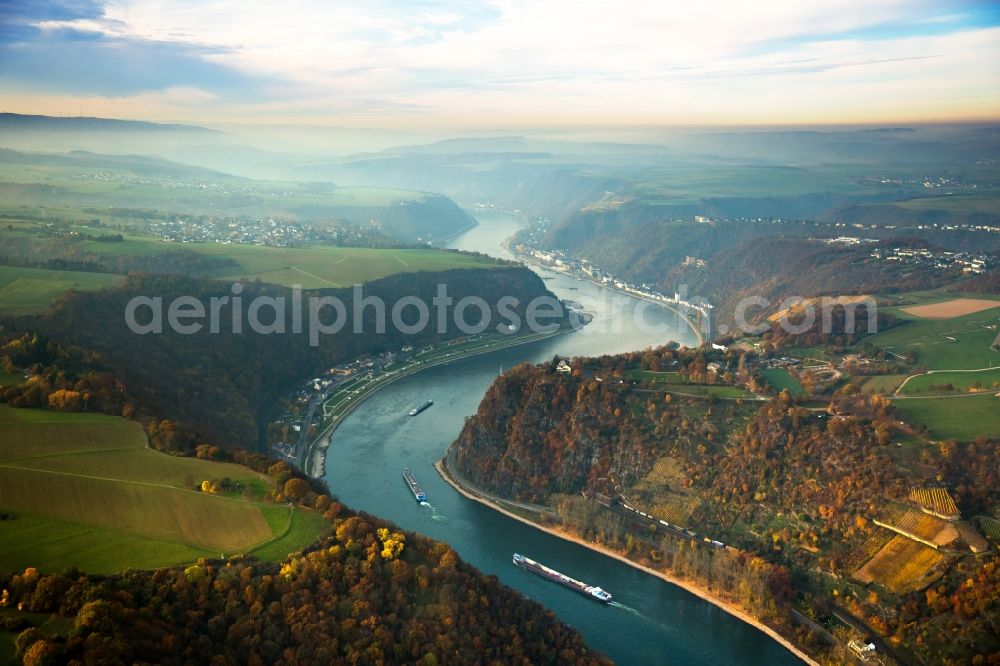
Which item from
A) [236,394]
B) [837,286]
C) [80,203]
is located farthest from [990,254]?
[80,203]

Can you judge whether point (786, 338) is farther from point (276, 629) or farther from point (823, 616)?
point (276, 629)

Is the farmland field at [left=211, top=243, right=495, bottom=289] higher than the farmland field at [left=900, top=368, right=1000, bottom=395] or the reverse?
higher

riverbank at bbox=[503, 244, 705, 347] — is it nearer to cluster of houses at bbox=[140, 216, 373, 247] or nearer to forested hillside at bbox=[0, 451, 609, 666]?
cluster of houses at bbox=[140, 216, 373, 247]

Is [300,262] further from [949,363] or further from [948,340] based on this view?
[949,363]

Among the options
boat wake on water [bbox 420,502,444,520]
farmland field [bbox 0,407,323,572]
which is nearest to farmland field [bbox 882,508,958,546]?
boat wake on water [bbox 420,502,444,520]

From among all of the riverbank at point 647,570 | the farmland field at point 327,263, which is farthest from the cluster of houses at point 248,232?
the riverbank at point 647,570

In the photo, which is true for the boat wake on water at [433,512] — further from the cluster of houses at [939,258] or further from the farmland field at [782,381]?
the cluster of houses at [939,258]
